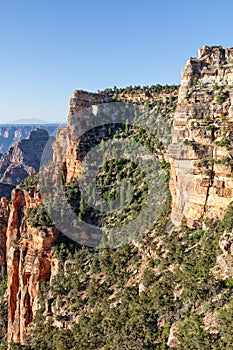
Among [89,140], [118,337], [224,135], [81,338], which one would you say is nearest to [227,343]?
[118,337]

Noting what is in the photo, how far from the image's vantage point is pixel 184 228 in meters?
47.7

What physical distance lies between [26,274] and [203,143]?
43.0 metres

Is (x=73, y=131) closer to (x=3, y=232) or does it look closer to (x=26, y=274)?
(x=26, y=274)

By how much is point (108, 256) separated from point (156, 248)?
11.6 metres

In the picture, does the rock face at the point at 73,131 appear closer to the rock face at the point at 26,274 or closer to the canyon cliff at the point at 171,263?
the canyon cliff at the point at 171,263

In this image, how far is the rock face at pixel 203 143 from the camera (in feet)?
146

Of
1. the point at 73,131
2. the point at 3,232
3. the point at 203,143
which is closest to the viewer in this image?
the point at 203,143

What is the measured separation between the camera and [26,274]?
71.4m

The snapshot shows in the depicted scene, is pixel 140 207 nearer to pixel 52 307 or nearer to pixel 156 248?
pixel 156 248

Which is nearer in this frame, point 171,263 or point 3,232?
point 171,263

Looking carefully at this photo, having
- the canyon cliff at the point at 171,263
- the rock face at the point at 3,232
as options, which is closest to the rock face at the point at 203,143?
the canyon cliff at the point at 171,263

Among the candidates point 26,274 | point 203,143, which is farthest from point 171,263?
point 26,274

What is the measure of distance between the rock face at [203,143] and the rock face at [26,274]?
28.6 metres

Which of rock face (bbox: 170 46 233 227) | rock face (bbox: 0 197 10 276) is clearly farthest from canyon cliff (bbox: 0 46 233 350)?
rock face (bbox: 0 197 10 276)
